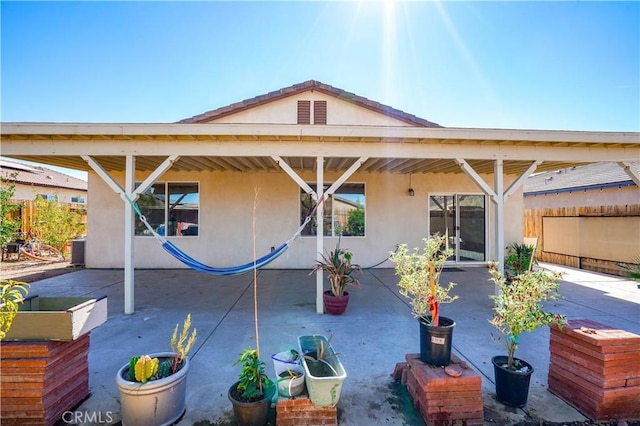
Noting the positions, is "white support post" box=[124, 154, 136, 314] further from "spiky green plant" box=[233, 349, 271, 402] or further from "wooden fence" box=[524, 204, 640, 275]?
"wooden fence" box=[524, 204, 640, 275]

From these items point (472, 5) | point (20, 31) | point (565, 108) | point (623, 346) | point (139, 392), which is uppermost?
point (472, 5)

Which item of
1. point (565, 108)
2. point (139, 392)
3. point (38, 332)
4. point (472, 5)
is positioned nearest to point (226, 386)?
point (139, 392)

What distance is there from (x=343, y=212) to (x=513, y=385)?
5.42 metres

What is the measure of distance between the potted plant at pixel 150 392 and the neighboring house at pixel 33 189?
37.9 ft

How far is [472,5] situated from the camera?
504 cm

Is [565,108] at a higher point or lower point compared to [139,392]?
higher

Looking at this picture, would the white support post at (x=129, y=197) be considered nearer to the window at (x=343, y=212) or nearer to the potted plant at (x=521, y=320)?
the window at (x=343, y=212)

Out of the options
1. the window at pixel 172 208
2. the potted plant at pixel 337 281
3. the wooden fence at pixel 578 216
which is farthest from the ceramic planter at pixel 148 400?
the wooden fence at pixel 578 216

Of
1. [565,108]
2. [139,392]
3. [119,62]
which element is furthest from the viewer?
[565,108]

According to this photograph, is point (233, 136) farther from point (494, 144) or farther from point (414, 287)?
point (494, 144)

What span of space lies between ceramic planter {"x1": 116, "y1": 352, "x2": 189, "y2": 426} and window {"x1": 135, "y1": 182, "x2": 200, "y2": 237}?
5.78 meters

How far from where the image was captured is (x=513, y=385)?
207 centimetres

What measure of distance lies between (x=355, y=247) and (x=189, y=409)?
5.57m

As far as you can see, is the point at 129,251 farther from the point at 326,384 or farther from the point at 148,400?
the point at 326,384
